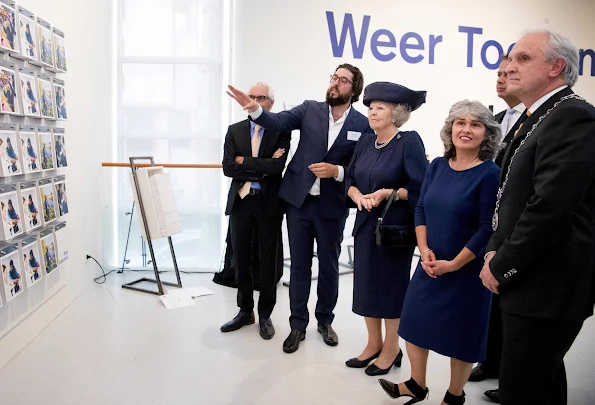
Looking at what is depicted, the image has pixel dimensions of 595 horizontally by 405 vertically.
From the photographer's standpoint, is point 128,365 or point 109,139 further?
point 109,139

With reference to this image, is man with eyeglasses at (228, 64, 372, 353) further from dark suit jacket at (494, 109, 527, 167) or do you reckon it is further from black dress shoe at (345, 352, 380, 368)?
dark suit jacket at (494, 109, 527, 167)

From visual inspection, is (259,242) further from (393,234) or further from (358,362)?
(393,234)

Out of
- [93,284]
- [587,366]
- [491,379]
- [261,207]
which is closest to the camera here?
[491,379]

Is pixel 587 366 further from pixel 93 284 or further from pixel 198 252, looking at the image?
pixel 93 284

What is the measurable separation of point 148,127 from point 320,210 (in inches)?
106

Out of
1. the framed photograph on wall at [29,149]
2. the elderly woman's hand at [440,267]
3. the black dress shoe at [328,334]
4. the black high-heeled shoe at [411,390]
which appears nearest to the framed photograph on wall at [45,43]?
the framed photograph on wall at [29,149]

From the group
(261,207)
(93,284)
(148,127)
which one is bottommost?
(93,284)

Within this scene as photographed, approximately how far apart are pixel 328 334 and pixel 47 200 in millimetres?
1865

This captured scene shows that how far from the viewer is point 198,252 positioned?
478 cm

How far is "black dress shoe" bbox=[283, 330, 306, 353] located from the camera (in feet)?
9.54

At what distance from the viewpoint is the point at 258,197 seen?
312cm

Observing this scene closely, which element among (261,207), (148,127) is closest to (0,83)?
(261,207)

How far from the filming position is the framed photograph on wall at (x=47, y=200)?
2.95 metres

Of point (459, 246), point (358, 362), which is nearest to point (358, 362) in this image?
point (358, 362)
